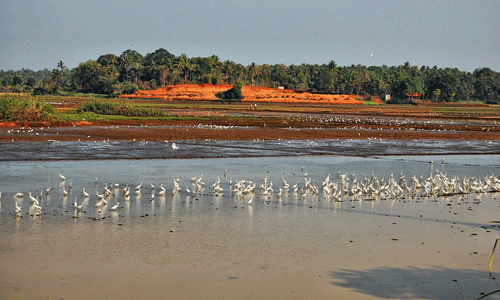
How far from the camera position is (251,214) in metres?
13.2

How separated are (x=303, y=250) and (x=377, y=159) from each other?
1629 cm

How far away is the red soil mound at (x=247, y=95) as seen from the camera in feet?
431

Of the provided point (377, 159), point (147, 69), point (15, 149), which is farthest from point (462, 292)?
point (147, 69)

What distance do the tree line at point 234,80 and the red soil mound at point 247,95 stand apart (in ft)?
24.1

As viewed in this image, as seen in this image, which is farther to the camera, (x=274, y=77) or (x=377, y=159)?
(x=274, y=77)

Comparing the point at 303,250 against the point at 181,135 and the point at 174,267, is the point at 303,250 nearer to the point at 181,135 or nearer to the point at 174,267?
the point at 174,267

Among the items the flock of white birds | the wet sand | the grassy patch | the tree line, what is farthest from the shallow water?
the tree line

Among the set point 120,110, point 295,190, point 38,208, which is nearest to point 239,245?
→ point 38,208

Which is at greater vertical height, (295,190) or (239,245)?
(295,190)

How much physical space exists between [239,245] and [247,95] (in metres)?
129

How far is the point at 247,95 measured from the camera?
139000 mm

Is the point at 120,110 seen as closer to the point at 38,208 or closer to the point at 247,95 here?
the point at 38,208

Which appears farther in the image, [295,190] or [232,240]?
[295,190]

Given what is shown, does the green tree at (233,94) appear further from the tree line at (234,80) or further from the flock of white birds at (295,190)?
the flock of white birds at (295,190)
